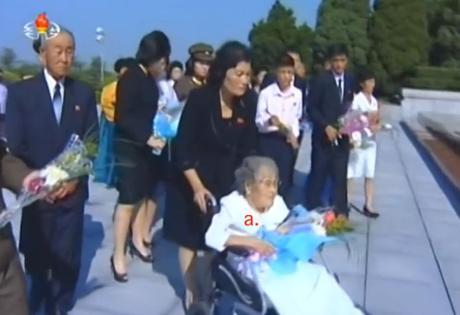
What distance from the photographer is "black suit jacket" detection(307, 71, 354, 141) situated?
29.6 feet

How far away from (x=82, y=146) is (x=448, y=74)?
32.7 m

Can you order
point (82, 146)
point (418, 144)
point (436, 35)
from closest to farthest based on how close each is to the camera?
point (82, 146)
point (418, 144)
point (436, 35)

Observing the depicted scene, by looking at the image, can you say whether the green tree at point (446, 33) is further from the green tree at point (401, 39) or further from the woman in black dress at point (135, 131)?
the woman in black dress at point (135, 131)

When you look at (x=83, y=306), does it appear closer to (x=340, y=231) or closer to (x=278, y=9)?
(x=340, y=231)

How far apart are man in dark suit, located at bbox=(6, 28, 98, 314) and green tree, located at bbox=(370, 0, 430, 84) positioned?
32.3 metres

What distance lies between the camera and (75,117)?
543 cm

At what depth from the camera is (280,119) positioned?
29.2ft

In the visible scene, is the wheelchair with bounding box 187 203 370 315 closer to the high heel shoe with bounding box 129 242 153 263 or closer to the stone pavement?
the stone pavement

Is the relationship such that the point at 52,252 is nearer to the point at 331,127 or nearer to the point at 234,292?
the point at 234,292

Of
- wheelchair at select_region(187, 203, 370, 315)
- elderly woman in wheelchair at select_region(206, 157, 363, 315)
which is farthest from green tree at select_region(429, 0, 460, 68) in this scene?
wheelchair at select_region(187, 203, 370, 315)

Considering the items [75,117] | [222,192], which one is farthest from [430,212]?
[75,117]

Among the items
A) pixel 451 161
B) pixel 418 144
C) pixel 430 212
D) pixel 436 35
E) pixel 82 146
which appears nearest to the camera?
pixel 82 146

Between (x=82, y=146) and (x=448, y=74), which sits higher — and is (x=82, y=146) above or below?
above

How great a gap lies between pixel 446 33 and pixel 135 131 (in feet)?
110
